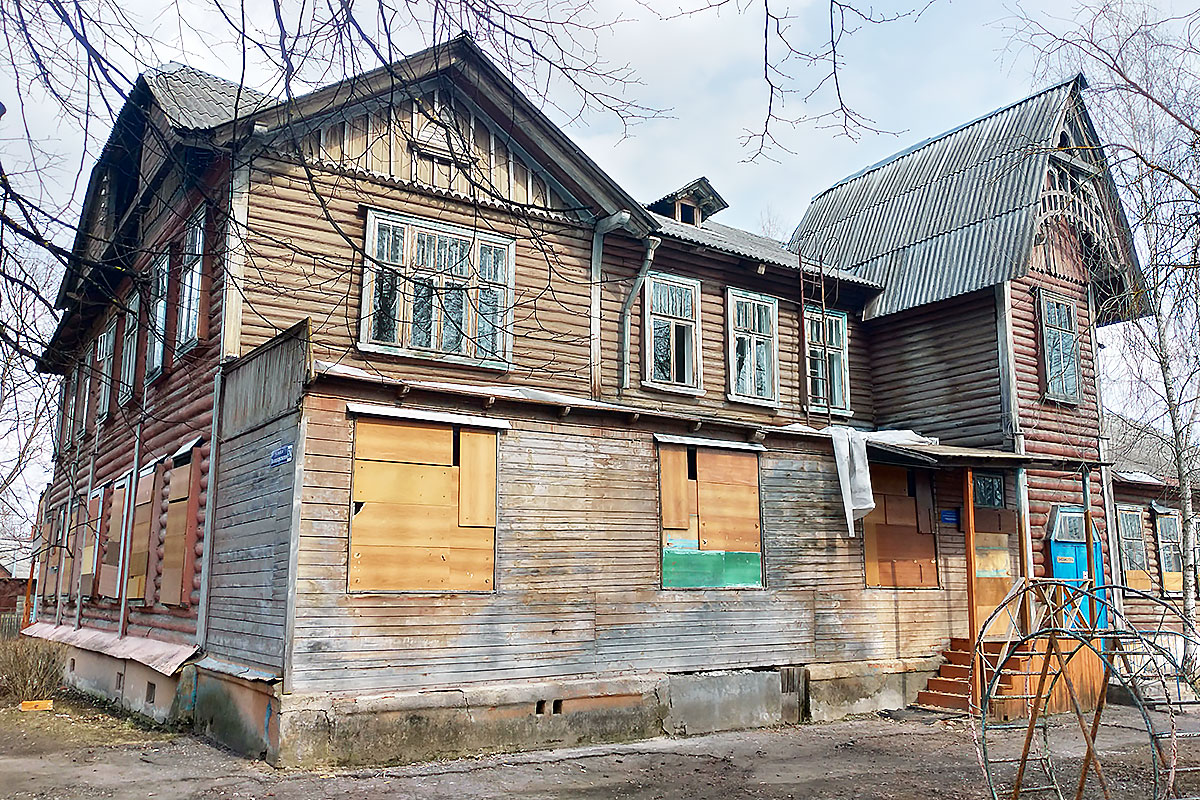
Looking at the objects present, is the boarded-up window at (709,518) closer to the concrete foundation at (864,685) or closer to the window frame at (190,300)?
the concrete foundation at (864,685)

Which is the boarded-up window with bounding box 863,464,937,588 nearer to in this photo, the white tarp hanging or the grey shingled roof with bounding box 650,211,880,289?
the white tarp hanging

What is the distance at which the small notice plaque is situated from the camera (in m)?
11.2

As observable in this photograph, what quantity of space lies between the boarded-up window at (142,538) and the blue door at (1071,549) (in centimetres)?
1466

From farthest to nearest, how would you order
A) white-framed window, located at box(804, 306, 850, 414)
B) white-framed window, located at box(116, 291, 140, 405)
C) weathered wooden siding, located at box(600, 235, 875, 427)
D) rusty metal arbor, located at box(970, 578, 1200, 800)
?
white-framed window, located at box(804, 306, 850, 414) < white-framed window, located at box(116, 291, 140, 405) < weathered wooden siding, located at box(600, 235, 875, 427) < rusty metal arbor, located at box(970, 578, 1200, 800)

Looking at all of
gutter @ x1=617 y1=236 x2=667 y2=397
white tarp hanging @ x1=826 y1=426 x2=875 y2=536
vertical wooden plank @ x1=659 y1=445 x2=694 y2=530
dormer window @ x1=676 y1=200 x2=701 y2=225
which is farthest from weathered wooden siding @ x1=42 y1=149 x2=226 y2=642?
white tarp hanging @ x1=826 y1=426 x2=875 y2=536

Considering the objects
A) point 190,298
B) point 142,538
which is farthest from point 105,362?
point 190,298

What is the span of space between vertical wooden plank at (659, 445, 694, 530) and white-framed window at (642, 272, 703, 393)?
2.14m

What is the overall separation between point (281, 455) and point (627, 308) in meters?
6.34

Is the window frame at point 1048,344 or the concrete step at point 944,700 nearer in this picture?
the concrete step at point 944,700

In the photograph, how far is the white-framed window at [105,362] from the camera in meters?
18.0

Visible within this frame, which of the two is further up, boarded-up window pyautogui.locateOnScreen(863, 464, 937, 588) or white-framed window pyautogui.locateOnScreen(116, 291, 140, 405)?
white-framed window pyautogui.locateOnScreen(116, 291, 140, 405)

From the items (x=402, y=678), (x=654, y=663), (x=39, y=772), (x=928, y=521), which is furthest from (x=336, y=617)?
(x=928, y=521)

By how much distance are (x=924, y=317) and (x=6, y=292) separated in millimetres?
16637

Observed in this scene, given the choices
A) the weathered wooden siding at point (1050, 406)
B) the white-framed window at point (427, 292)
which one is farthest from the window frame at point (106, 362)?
the weathered wooden siding at point (1050, 406)
